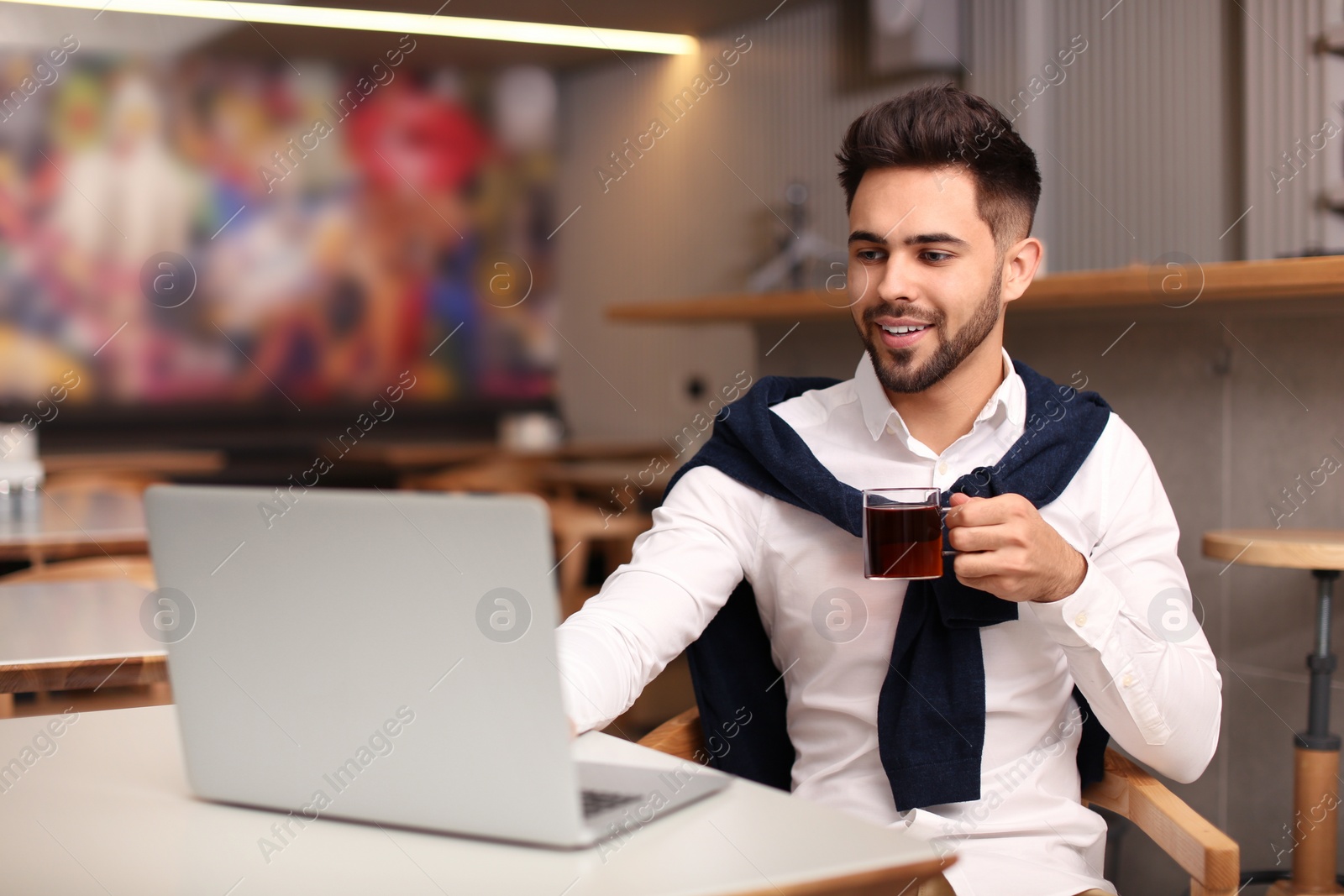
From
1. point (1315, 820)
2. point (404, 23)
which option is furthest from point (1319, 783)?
point (404, 23)

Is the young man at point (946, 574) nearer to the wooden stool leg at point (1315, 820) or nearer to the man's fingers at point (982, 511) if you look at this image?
the man's fingers at point (982, 511)

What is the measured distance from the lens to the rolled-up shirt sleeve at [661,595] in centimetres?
136

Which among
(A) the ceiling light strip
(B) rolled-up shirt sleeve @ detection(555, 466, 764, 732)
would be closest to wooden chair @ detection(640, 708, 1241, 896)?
(B) rolled-up shirt sleeve @ detection(555, 466, 764, 732)

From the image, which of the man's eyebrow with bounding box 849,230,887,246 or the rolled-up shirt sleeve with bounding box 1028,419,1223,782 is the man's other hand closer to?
the rolled-up shirt sleeve with bounding box 1028,419,1223,782

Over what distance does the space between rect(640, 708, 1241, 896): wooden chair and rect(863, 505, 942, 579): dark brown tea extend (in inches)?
14.9

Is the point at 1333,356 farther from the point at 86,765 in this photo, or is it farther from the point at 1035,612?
the point at 86,765

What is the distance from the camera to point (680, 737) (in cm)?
168

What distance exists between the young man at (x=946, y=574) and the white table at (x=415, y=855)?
419 millimetres

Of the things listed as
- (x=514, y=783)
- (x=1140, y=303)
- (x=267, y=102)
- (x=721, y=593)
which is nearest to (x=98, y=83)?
(x=267, y=102)

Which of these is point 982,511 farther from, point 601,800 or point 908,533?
point 601,800

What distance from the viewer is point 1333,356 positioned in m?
2.69

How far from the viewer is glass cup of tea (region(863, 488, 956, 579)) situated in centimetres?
137

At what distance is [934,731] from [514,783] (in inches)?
29.3

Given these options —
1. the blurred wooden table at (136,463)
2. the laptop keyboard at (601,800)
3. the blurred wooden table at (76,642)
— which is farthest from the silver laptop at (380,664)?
the blurred wooden table at (136,463)
